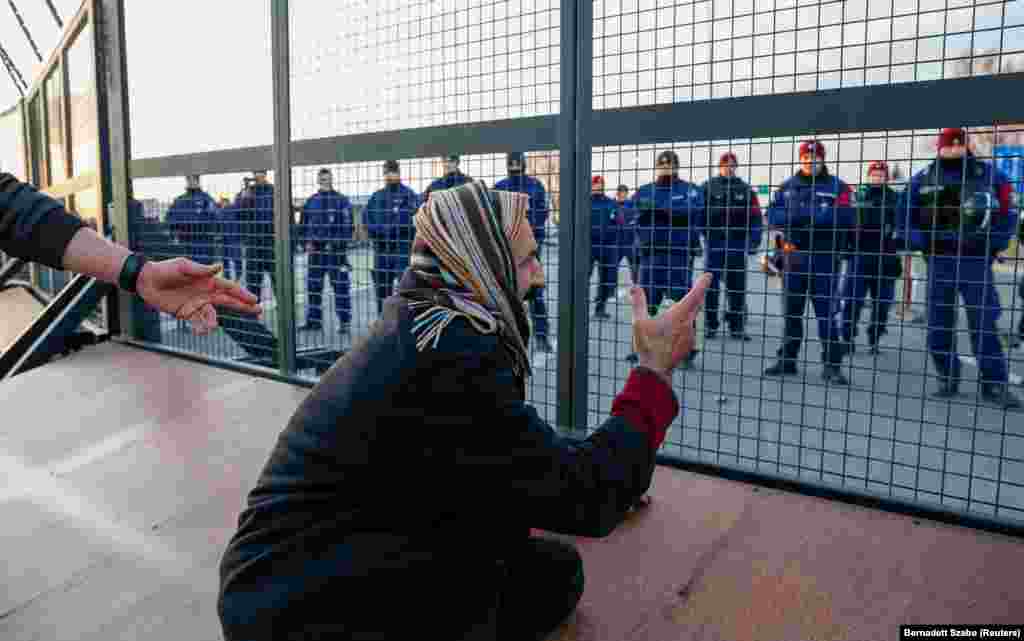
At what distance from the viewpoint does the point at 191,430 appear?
152 inches

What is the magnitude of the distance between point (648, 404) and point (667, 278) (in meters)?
1.66

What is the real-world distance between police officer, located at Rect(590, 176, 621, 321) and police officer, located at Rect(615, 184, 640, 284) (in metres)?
0.02

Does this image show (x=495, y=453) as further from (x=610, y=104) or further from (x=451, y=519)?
(x=610, y=104)

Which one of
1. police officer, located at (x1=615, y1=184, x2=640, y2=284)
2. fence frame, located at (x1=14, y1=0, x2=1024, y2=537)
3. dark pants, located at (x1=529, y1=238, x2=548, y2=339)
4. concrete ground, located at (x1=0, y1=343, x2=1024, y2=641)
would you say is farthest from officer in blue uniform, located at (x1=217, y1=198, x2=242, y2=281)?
police officer, located at (x1=615, y1=184, x2=640, y2=284)

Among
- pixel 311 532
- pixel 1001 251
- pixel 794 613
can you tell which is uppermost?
Answer: pixel 1001 251

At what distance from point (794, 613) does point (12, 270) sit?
1006 centimetres

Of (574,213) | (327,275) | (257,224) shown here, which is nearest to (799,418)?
(574,213)

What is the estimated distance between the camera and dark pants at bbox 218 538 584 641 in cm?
158

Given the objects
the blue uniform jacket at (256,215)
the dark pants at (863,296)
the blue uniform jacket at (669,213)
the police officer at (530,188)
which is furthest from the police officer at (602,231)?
the blue uniform jacket at (256,215)

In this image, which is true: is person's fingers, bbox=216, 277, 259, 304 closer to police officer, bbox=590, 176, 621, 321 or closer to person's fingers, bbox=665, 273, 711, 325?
person's fingers, bbox=665, 273, 711, 325

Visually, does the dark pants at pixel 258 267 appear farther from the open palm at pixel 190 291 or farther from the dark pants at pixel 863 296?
the dark pants at pixel 863 296

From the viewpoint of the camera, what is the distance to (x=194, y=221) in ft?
17.9

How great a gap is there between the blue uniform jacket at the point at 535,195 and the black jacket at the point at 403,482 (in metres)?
1.79

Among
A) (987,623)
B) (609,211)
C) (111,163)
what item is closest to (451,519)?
(987,623)
